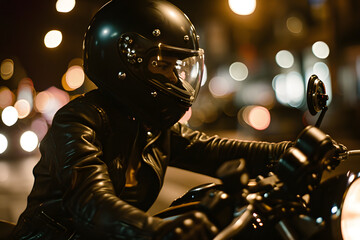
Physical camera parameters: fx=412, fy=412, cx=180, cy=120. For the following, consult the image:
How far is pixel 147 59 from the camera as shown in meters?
2.19

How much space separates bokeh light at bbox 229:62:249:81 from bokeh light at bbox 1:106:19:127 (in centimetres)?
2838

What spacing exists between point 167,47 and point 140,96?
0.30m

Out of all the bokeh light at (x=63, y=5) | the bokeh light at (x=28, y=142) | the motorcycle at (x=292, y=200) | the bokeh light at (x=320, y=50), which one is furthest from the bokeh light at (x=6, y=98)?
the motorcycle at (x=292, y=200)

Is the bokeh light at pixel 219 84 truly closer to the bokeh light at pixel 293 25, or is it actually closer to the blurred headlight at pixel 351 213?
the bokeh light at pixel 293 25

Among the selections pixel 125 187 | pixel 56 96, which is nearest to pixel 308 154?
pixel 125 187

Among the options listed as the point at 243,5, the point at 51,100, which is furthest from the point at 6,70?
the point at 243,5

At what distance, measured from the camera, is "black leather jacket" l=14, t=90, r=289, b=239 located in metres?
1.51

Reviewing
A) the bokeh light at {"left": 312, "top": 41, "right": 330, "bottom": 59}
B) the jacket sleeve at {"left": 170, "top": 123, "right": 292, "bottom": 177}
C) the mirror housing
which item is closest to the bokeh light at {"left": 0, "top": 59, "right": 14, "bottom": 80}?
the bokeh light at {"left": 312, "top": 41, "right": 330, "bottom": 59}

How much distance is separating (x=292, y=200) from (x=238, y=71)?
1788 inches

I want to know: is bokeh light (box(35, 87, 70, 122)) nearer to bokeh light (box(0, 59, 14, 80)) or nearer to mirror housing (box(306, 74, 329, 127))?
bokeh light (box(0, 59, 14, 80))

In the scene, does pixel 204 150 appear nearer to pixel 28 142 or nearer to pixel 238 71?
pixel 28 142

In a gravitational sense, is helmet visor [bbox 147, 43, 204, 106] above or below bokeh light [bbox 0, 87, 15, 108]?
above

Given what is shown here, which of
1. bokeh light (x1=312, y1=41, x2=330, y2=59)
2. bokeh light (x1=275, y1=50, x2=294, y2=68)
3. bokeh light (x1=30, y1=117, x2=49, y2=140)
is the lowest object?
bokeh light (x1=30, y1=117, x2=49, y2=140)

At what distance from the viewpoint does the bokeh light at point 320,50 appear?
104ft
